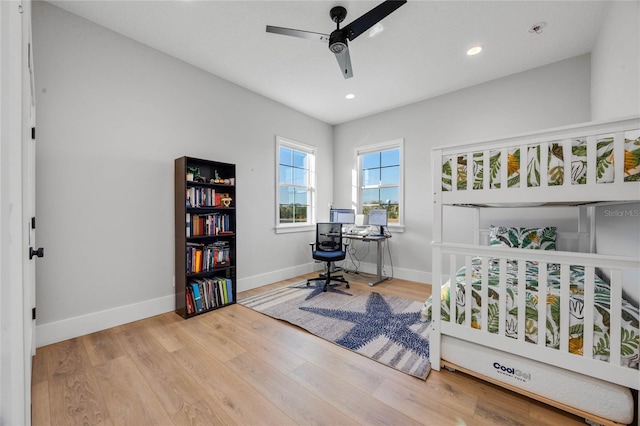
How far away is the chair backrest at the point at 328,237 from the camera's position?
387 centimetres

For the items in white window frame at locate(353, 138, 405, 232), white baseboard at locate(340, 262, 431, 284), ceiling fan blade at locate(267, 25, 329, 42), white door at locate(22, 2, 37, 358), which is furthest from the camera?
white window frame at locate(353, 138, 405, 232)

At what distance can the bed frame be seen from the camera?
4.19ft

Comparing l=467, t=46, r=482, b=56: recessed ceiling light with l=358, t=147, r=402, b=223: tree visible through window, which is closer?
l=467, t=46, r=482, b=56: recessed ceiling light

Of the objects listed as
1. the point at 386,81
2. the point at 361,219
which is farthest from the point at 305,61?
the point at 361,219

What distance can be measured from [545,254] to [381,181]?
316 cm

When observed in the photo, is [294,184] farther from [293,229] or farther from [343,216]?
[343,216]

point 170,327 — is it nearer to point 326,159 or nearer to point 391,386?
point 391,386

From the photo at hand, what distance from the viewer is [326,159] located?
4926mm

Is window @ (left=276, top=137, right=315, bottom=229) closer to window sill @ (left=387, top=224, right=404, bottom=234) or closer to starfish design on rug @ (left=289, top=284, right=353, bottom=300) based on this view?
starfish design on rug @ (left=289, top=284, right=353, bottom=300)

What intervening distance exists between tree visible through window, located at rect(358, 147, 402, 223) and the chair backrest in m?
1.02

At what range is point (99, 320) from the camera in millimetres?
2344

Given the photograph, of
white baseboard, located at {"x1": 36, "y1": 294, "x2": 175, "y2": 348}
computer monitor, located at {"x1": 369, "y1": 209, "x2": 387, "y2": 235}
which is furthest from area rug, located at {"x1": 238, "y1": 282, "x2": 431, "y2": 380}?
computer monitor, located at {"x1": 369, "y1": 209, "x2": 387, "y2": 235}

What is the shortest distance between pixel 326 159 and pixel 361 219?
140 cm

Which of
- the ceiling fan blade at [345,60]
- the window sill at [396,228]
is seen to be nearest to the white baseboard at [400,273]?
the window sill at [396,228]
